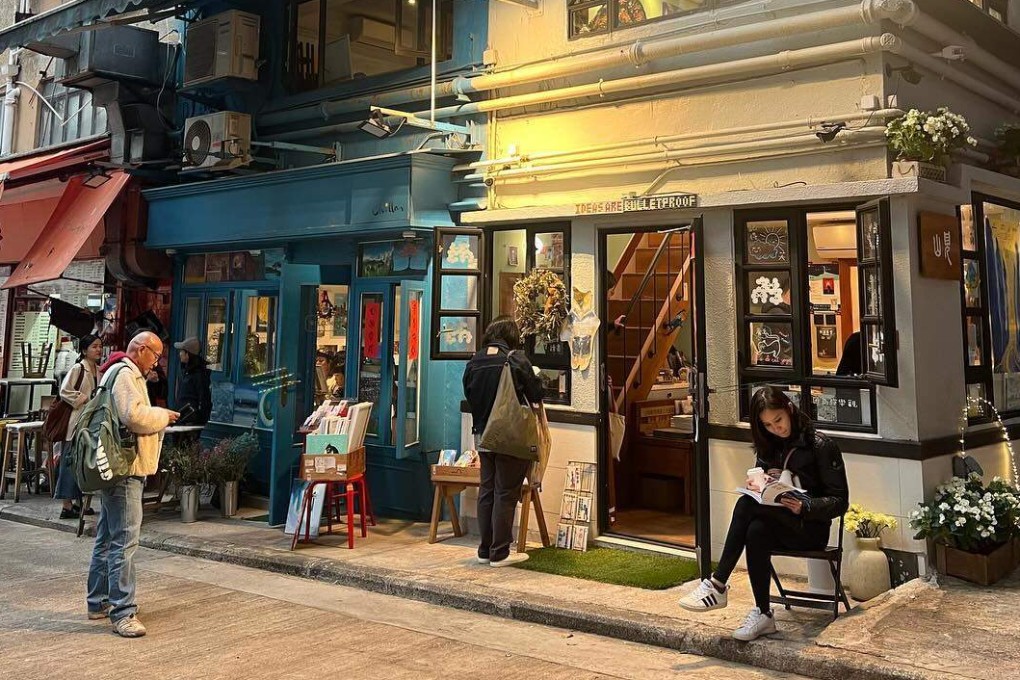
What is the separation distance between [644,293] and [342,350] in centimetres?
400

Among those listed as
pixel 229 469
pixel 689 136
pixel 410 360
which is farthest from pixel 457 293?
pixel 229 469

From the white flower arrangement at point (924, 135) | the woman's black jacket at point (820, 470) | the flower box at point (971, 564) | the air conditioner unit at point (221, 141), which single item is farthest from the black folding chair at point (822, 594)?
the air conditioner unit at point (221, 141)

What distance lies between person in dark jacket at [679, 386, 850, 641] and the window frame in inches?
110

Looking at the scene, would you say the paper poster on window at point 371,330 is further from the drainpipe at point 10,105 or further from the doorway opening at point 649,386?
the drainpipe at point 10,105

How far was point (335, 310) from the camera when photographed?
10.5m

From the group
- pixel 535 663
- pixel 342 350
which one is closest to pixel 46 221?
pixel 342 350

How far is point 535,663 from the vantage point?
512 centimetres

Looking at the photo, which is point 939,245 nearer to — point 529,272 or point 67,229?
point 529,272

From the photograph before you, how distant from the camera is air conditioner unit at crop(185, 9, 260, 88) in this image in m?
10.8

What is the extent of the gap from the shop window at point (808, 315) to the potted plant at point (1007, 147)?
1751mm

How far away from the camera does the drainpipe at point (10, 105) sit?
15852mm

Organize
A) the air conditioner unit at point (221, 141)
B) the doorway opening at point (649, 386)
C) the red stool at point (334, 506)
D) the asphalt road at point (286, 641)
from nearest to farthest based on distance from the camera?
the asphalt road at point (286, 641) → the red stool at point (334, 506) → the doorway opening at point (649, 386) → the air conditioner unit at point (221, 141)

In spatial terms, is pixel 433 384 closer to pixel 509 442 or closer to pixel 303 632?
pixel 509 442

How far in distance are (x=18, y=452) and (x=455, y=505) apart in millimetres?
6337
